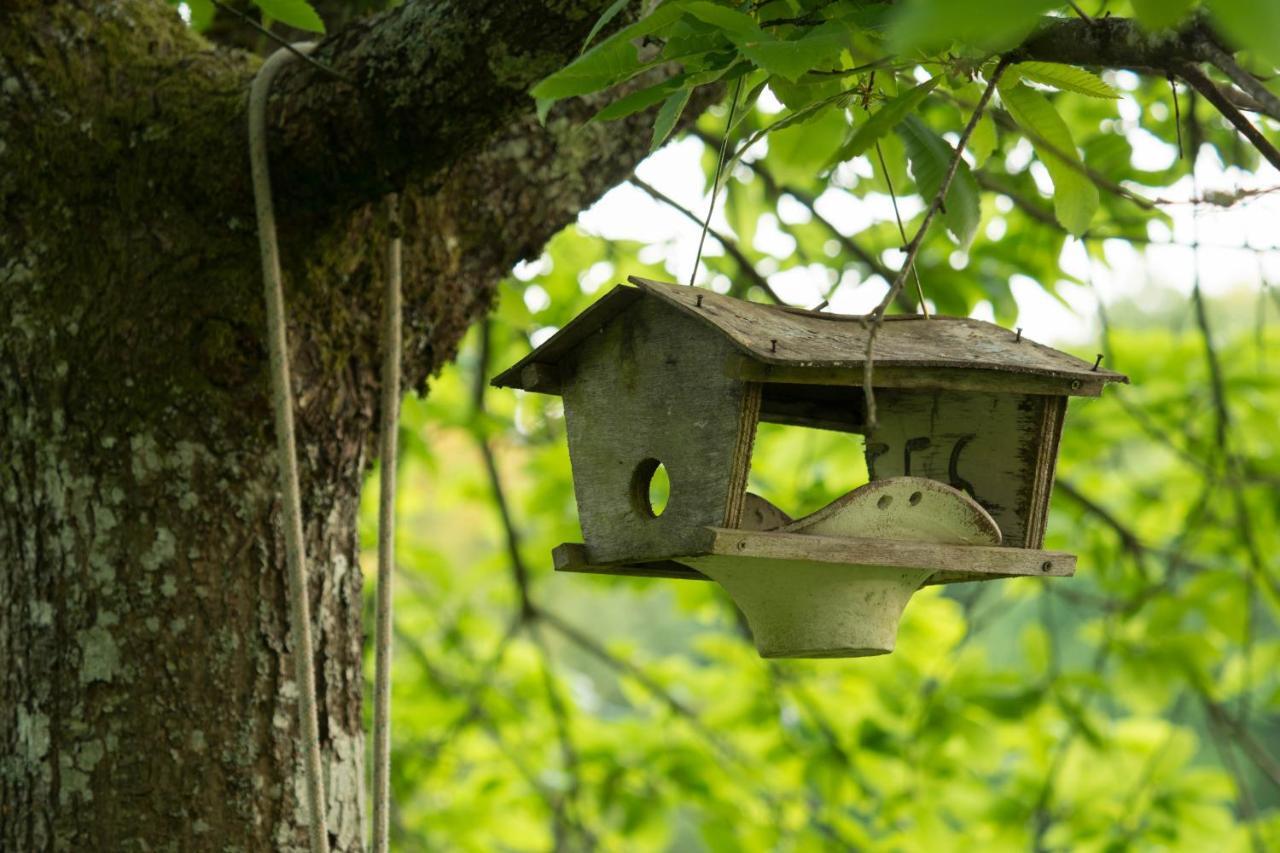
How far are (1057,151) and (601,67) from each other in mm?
383

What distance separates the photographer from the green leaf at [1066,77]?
0.98 meters

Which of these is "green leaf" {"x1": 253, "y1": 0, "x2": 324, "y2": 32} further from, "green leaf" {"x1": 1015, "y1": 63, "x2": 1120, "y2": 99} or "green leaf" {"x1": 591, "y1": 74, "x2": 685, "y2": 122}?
"green leaf" {"x1": 1015, "y1": 63, "x2": 1120, "y2": 99}

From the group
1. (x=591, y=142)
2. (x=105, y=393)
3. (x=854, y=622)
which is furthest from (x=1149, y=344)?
(x=105, y=393)

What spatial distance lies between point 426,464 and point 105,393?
171 cm

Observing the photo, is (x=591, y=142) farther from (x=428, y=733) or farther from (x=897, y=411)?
(x=428, y=733)

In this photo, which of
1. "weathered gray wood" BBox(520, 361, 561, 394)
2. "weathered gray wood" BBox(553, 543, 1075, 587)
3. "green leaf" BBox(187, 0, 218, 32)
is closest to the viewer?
"weathered gray wood" BBox(553, 543, 1075, 587)

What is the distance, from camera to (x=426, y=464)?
3.05 m

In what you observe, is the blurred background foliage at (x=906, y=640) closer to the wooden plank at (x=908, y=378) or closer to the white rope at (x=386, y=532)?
the white rope at (x=386, y=532)

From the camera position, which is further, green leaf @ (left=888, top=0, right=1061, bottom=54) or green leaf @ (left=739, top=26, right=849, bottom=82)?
green leaf @ (left=739, top=26, right=849, bottom=82)

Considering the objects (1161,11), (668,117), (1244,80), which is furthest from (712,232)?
(1161,11)

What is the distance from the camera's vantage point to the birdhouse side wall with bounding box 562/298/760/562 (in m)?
1.10

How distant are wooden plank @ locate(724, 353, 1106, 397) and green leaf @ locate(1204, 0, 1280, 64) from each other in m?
0.61

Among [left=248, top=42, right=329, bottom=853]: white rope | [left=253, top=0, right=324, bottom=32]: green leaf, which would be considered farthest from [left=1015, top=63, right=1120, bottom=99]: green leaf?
[left=248, top=42, right=329, bottom=853]: white rope

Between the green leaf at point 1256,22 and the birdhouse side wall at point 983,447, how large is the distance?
33.4 inches
